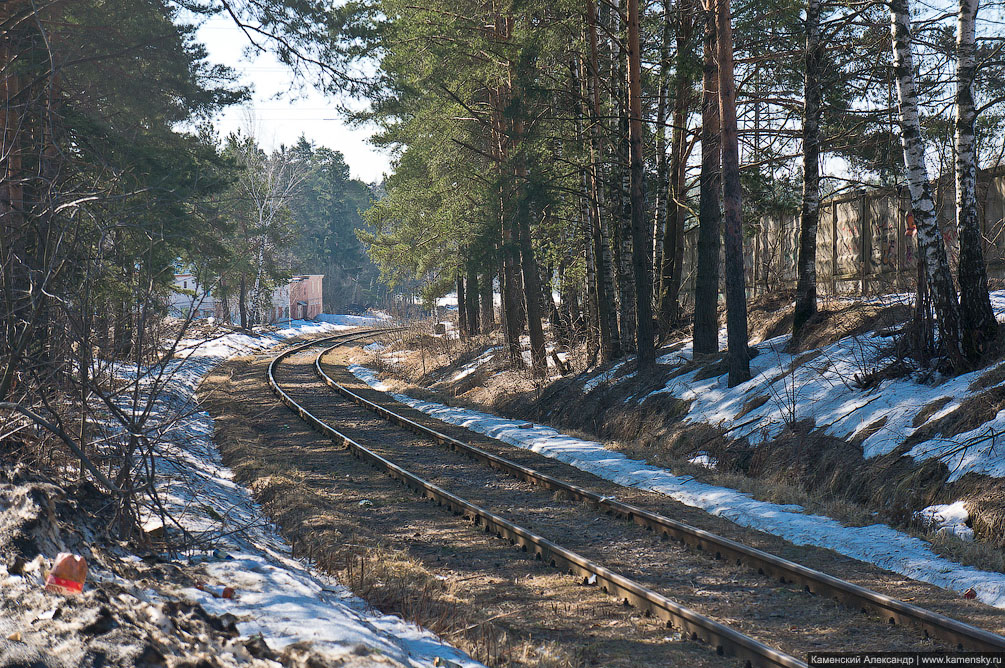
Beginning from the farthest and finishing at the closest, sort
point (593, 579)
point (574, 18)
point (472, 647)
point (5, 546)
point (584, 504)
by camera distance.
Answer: point (574, 18), point (584, 504), point (593, 579), point (472, 647), point (5, 546)

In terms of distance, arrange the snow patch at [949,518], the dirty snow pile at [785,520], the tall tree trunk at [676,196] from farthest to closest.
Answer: the tall tree trunk at [676,196]
the snow patch at [949,518]
the dirty snow pile at [785,520]

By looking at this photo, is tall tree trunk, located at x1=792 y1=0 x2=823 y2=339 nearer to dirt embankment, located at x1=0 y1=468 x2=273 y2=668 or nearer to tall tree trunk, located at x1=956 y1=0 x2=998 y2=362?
tall tree trunk, located at x1=956 y1=0 x2=998 y2=362

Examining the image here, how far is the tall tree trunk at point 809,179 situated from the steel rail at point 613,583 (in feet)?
26.7

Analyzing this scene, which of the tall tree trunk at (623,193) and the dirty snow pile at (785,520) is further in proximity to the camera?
the tall tree trunk at (623,193)

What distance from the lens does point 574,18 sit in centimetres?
1764

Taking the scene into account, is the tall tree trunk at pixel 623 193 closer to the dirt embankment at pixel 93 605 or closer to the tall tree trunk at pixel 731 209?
the tall tree trunk at pixel 731 209

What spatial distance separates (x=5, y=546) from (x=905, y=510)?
28.3 ft

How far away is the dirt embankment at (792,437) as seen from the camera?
8.25m

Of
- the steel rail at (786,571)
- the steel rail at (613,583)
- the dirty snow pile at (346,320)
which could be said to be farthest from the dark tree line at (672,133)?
the dirty snow pile at (346,320)

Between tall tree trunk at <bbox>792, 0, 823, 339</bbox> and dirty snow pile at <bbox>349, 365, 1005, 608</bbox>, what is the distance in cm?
503

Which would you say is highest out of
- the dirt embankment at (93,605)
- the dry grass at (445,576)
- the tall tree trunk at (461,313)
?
the tall tree trunk at (461,313)

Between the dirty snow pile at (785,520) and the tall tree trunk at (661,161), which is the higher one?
the tall tree trunk at (661,161)

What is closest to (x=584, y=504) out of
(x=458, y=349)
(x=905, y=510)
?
(x=905, y=510)

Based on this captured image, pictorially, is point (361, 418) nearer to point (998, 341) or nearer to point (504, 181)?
point (504, 181)
